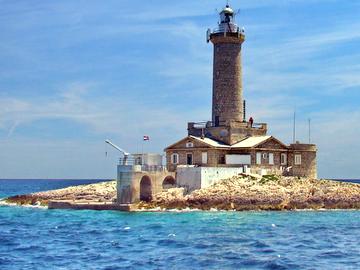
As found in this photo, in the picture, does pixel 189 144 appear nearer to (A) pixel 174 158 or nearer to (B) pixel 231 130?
(A) pixel 174 158

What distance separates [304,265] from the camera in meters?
28.4

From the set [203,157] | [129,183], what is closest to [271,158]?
[203,157]

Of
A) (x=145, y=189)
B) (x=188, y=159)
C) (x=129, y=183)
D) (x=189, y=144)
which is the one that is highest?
(x=189, y=144)

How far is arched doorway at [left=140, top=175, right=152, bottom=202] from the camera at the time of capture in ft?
185

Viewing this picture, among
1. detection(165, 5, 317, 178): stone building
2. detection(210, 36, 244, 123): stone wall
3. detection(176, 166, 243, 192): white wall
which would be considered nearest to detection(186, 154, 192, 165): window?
detection(165, 5, 317, 178): stone building

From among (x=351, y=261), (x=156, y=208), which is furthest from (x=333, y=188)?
(x=351, y=261)

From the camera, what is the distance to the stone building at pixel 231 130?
63.2m

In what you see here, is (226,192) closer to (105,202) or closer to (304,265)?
(105,202)

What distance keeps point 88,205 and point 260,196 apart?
14.6 m

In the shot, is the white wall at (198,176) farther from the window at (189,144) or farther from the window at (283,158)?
the window at (283,158)

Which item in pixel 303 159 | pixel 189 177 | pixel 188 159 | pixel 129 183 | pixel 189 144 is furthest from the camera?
pixel 303 159

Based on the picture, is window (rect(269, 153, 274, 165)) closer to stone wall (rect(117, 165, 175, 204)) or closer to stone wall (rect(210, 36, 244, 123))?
stone wall (rect(210, 36, 244, 123))

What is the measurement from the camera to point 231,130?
209 ft

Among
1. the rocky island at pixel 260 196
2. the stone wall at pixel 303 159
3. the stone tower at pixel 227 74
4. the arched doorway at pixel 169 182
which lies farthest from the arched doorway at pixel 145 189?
the stone wall at pixel 303 159
